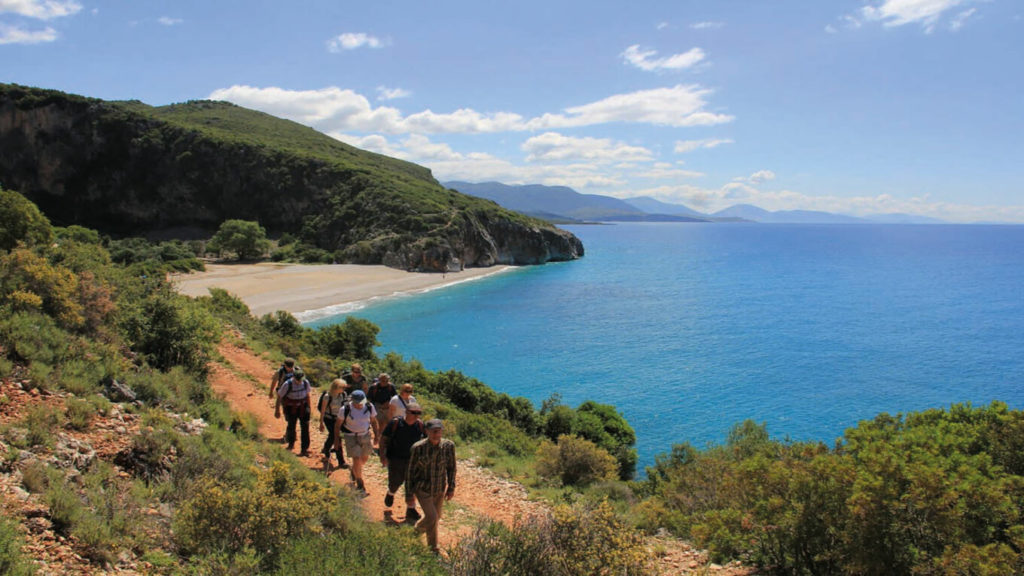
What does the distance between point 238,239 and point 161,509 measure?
3049 inches

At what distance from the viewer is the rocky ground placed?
457 cm

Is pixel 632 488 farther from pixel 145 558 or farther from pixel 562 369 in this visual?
pixel 562 369

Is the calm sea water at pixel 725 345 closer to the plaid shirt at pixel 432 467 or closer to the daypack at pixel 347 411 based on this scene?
the daypack at pixel 347 411

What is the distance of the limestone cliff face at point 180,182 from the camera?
294 feet

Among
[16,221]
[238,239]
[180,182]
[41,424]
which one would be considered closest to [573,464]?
[41,424]

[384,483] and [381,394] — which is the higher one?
[381,394]

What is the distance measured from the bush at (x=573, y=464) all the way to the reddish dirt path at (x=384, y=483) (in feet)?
4.50

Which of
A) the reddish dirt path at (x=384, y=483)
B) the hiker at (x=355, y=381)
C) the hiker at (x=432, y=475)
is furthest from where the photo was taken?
the hiker at (x=355, y=381)

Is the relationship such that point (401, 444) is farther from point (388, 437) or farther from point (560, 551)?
point (560, 551)

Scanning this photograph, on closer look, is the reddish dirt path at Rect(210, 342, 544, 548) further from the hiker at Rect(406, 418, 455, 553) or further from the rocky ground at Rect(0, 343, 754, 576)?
the hiker at Rect(406, 418, 455, 553)

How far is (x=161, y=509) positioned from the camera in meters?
5.72

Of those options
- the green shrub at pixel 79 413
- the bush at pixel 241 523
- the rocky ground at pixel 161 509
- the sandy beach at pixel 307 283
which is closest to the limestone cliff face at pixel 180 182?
the sandy beach at pixel 307 283

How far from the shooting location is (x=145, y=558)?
4844 mm

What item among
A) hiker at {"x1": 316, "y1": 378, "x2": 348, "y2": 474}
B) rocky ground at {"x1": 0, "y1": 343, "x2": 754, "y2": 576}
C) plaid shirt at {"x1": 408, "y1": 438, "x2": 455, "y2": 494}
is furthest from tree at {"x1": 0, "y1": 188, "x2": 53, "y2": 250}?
plaid shirt at {"x1": 408, "y1": 438, "x2": 455, "y2": 494}
